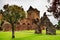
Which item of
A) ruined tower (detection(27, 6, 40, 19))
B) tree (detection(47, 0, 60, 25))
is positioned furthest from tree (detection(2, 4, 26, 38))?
ruined tower (detection(27, 6, 40, 19))

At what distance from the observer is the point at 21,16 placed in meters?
50.9

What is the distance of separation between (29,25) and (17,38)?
208 ft

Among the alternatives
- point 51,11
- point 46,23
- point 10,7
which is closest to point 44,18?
point 46,23

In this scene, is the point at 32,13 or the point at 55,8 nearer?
the point at 55,8

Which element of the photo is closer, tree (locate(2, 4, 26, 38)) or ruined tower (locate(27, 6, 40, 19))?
tree (locate(2, 4, 26, 38))

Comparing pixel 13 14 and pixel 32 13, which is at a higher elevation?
pixel 32 13

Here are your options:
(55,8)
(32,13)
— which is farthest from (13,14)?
(32,13)

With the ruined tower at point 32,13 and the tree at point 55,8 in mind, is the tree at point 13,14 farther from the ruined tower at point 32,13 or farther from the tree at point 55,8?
the ruined tower at point 32,13

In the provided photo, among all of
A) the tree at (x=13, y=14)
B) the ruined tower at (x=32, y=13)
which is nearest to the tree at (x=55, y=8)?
the tree at (x=13, y=14)

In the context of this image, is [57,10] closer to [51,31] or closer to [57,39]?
[57,39]

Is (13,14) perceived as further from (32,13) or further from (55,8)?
(32,13)

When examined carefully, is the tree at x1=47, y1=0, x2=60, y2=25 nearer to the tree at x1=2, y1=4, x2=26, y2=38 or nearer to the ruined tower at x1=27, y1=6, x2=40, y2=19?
the tree at x1=2, y1=4, x2=26, y2=38

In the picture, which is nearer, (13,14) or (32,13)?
(13,14)

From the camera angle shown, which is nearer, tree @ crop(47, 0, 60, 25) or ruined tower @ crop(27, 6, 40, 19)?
tree @ crop(47, 0, 60, 25)
